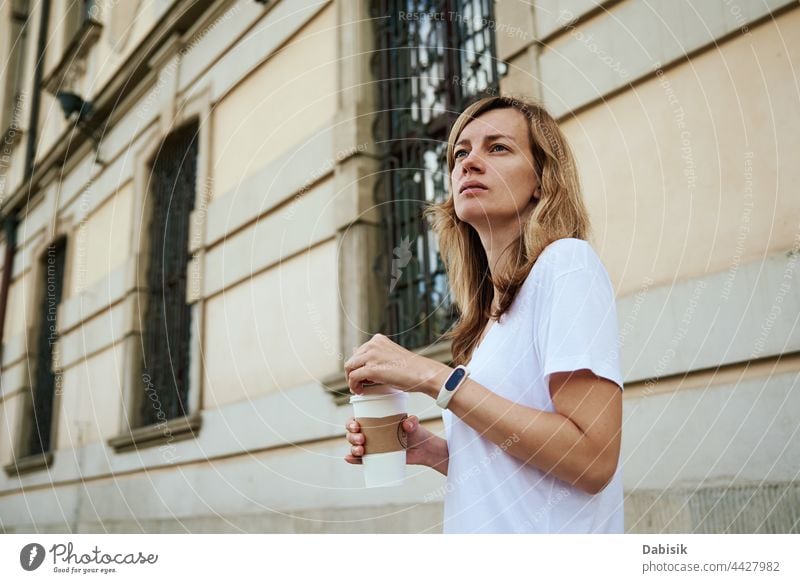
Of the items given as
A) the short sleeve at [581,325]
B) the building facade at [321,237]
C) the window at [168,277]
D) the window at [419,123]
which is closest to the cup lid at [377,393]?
the short sleeve at [581,325]

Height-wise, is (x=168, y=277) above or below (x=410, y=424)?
above

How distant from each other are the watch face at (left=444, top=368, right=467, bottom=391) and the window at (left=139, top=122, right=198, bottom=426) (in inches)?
96.1

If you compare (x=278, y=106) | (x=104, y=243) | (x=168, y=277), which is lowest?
(x=168, y=277)

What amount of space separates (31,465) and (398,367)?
122 inches

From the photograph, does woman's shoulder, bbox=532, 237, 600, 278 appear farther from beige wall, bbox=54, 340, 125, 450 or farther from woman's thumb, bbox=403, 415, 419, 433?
beige wall, bbox=54, 340, 125, 450

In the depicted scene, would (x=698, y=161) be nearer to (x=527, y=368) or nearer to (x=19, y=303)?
(x=527, y=368)

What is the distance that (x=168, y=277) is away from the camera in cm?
Result: 331

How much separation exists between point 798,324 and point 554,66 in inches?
36.9

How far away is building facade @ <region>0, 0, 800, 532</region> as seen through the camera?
1.59 m

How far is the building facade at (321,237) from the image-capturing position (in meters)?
1.59

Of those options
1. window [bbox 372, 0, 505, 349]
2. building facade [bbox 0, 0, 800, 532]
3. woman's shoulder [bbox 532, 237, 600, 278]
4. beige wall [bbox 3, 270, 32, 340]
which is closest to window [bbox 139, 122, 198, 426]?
building facade [bbox 0, 0, 800, 532]

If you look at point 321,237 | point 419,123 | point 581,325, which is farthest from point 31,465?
point 581,325

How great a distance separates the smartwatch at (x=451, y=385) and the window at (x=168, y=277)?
2.44m
